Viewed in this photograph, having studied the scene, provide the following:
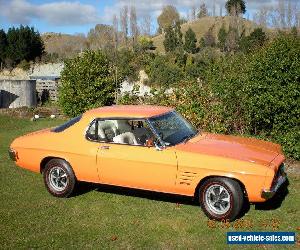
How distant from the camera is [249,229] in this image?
5949 mm

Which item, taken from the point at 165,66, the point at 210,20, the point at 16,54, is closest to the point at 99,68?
the point at 165,66

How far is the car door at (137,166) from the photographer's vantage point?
646 cm

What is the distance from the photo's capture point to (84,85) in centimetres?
1536

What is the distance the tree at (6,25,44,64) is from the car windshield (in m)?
40.0

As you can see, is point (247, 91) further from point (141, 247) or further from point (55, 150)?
point (141, 247)

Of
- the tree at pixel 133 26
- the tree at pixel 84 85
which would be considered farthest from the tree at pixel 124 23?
the tree at pixel 84 85

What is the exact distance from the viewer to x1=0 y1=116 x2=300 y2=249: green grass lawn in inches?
224

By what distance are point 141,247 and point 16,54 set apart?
139 ft

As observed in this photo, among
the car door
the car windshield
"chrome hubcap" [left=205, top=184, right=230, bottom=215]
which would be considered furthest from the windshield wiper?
"chrome hubcap" [left=205, top=184, right=230, bottom=215]

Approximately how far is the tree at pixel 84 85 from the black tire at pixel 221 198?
951 centimetres

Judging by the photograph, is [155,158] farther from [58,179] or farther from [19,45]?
[19,45]

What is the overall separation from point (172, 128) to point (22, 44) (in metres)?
40.6

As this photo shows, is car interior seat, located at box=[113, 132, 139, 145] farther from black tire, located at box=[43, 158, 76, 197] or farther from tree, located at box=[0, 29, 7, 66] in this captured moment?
tree, located at box=[0, 29, 7, 66]

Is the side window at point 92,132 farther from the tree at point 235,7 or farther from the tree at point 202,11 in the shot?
the tree at point 202,11
